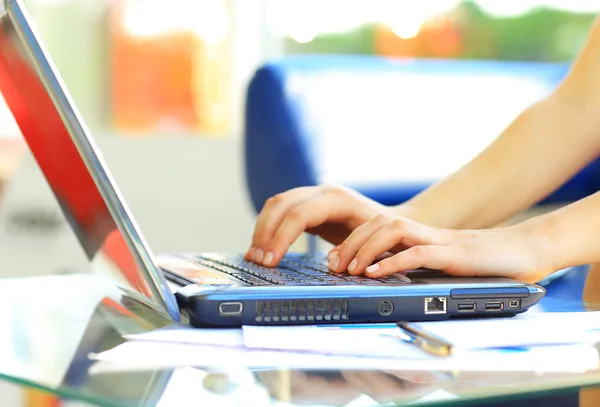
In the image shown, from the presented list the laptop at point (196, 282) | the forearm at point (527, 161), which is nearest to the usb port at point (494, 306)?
the laptop at point (196, 282)

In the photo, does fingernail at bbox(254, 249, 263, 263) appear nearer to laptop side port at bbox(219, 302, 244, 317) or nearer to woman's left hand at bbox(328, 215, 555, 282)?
woman's left hand at bbox(328, 215, 555, 282)

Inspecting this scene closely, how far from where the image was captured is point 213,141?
346cm

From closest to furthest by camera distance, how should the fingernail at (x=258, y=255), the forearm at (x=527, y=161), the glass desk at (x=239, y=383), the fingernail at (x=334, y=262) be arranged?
the glass desk at (x=239, y=383), the fingernail at (x=334, y=262), the fingernail at (x=258, y=255), the forearm at (x=527, y=161)

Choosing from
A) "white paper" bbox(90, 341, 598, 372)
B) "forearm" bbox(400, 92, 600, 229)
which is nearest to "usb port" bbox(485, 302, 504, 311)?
"white paper" bbox(90, 341, 598, 372)

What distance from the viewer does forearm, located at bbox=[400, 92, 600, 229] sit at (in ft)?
3.64

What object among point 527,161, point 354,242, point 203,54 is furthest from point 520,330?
point 203,54

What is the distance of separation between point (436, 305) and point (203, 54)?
9.81 ft

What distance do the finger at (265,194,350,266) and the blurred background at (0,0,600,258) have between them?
250cm

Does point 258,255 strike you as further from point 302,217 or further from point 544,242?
point 544,242

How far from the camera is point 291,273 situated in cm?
78

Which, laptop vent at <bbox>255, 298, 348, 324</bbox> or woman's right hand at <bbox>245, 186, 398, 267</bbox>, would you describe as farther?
woman's right hand at <bbox>245, 186, 398, 267</bbox>

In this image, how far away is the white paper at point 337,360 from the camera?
0.52m

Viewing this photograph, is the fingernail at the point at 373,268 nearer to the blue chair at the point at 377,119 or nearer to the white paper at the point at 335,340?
the white paper at the point at 335,340

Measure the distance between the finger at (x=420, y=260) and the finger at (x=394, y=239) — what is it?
0.06 ft
